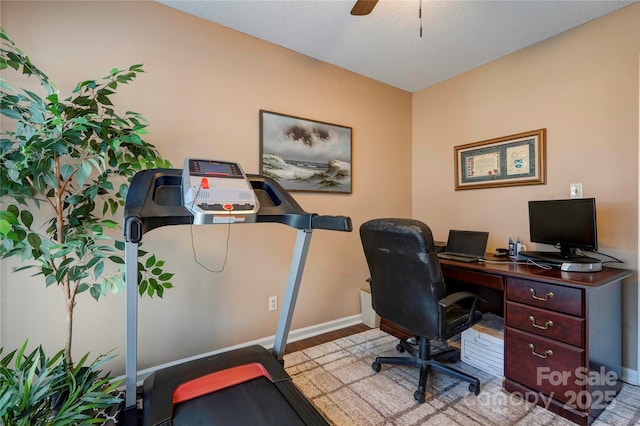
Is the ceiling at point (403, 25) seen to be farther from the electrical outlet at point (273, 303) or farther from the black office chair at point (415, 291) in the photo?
the electrical outlet at point (273, 303)

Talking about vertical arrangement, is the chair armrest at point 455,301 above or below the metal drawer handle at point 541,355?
above

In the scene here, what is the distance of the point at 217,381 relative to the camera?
1.44 m

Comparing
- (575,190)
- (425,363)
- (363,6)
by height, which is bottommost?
(425,363)

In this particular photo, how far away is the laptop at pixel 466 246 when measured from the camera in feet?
7.71

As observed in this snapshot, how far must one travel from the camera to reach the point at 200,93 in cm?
217

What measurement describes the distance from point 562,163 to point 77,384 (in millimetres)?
3215

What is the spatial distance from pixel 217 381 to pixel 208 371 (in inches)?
4.2

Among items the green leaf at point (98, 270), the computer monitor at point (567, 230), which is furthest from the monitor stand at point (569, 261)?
the green leaf at point (98, 270)

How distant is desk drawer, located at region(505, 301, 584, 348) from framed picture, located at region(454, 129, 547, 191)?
1.15 metres

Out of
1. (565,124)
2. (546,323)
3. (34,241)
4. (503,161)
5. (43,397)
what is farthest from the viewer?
(503,161)

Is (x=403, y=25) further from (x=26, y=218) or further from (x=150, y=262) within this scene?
(x=26, y=218)

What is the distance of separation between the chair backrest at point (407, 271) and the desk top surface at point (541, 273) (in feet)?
1.48

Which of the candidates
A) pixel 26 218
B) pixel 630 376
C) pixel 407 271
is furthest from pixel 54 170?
pixel 630 376

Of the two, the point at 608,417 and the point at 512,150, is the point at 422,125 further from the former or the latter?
the point at 608,417
